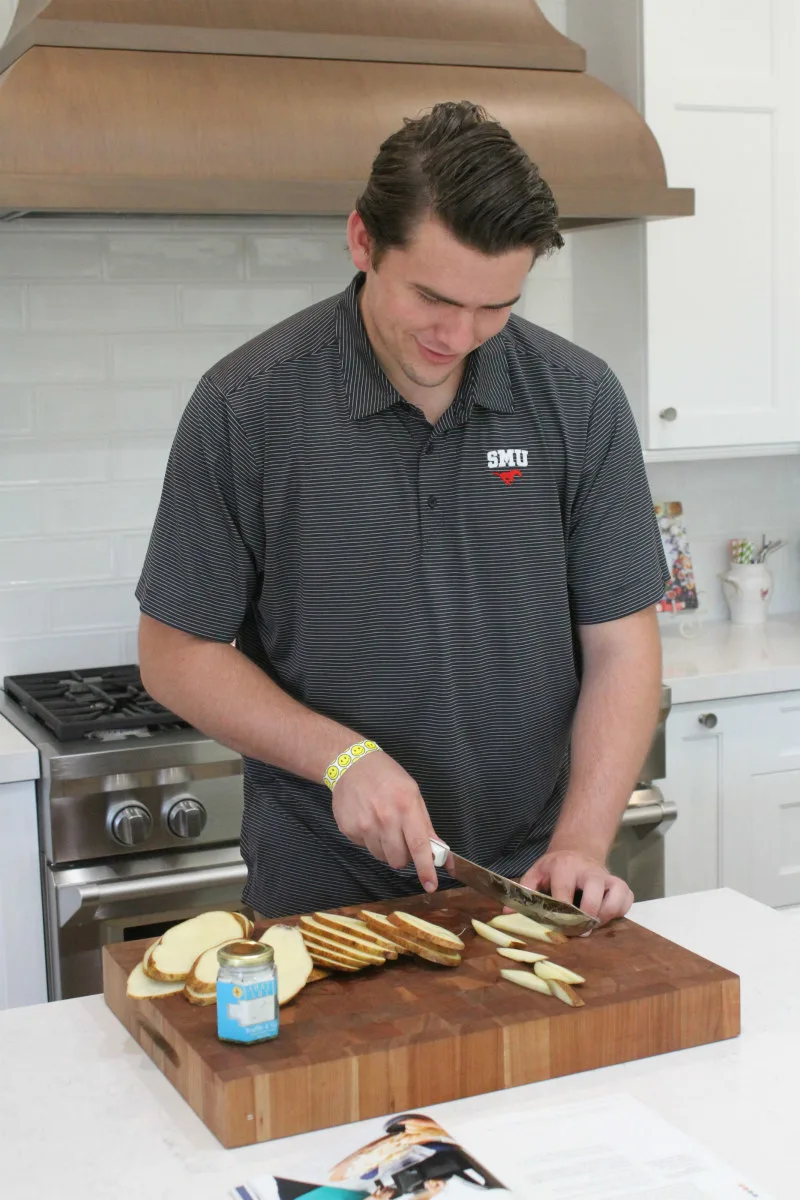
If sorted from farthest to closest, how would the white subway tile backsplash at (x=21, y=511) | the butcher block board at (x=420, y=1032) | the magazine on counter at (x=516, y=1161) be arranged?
the white subway tile backsplash at (x=21, y=511) → the butcher block board at (x=420, y=1032) → the magazine on counter at (x=516, y=1161)

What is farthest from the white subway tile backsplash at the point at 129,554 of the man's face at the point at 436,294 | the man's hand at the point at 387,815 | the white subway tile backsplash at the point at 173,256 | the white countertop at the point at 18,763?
the man's hand at the point at 387,815

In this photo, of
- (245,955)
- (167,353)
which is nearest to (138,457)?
(167,353)

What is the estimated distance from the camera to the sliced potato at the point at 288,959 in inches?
53.7

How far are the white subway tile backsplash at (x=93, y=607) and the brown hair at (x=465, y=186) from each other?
1693 millimetres

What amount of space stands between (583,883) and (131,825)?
111 centimetres

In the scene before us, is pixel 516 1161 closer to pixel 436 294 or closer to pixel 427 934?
pixel 427 934

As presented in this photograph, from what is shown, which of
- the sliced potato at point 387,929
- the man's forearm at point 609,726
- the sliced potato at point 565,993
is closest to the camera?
the sliced potato at point 565,993

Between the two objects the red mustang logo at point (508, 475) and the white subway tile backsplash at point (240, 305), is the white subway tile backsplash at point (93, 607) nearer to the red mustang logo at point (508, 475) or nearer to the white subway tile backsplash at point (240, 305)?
the white subway tile backsplash at point (240, 305)

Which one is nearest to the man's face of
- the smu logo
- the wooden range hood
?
the smu logo

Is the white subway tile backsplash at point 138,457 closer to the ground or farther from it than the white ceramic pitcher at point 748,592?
farther from it

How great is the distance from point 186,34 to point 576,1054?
1.88 meters

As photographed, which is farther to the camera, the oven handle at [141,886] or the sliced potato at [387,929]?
the oven handle at [141,886]

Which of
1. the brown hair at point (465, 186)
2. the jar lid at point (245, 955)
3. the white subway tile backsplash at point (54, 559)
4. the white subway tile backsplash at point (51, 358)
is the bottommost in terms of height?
the jar lid at point (245, 955)

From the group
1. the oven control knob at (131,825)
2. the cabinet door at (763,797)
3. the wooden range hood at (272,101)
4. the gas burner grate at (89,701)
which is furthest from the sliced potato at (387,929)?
the cabinet door at (763,797)
